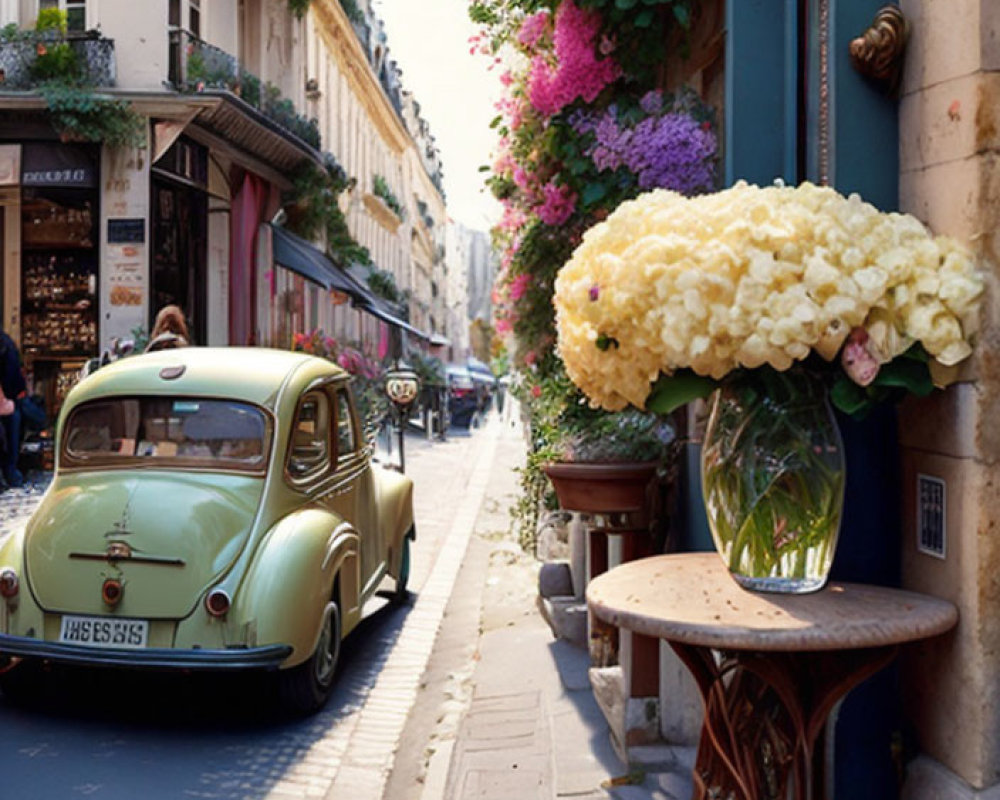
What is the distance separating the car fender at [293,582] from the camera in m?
5.29

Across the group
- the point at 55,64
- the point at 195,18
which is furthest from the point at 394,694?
the point at 195,18

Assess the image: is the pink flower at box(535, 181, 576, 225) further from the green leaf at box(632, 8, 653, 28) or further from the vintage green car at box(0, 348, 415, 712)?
the vintage green car at box(0, 348, 415, 712)

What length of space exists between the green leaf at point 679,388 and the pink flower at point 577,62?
2.94 meters

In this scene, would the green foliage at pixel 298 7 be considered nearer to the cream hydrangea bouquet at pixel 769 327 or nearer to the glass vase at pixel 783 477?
the cream hydrangea bouquet at pixel 769 327

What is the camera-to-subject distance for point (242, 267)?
2017 centimetres

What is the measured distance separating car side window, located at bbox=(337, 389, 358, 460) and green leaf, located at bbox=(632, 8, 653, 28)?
10.6 feet

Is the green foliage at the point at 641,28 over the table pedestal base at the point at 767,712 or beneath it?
over

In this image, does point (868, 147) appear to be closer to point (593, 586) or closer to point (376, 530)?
point (593, 586)

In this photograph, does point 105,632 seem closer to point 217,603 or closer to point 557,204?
point 217,603

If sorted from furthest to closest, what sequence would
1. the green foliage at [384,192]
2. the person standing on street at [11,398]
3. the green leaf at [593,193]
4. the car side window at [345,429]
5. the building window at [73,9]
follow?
1. the green foliage at [384,192]
2. the building window at [73,9]
3. the person standing on street at [11,398]
4. the car side window at [345,429]
5. the green leaf at [593,193]

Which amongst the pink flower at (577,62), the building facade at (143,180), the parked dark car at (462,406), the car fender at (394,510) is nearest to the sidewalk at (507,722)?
the car fender at (394,510)

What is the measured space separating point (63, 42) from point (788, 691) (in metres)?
16.9

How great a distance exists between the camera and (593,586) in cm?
292

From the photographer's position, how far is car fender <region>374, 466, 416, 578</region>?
7930mm
